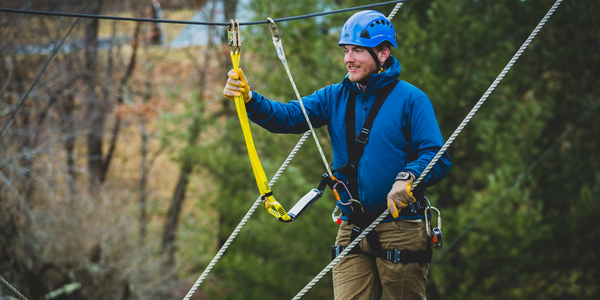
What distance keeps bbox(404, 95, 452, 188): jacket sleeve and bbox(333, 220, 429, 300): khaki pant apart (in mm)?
274

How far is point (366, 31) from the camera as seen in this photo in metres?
2.17

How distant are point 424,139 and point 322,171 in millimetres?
5117

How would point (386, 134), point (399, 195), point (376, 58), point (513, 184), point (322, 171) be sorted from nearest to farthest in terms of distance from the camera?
1. point (399, 195)
2. point (386, 134)
3. point (376, 58)
4. point (513, 184)
5. point (322, 171)

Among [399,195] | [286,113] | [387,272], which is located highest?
[286,113]

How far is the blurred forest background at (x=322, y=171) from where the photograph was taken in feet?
19.6

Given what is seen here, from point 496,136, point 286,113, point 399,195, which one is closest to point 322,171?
point 496,136

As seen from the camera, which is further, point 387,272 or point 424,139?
point 387,272

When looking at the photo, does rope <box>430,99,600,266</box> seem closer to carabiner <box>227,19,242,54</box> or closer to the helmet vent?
the helmet vent

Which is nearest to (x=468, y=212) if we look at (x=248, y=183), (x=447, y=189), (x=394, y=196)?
(x=447, y=189)

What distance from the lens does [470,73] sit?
615 centimetres

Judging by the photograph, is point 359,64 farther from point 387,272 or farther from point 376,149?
point 387,272

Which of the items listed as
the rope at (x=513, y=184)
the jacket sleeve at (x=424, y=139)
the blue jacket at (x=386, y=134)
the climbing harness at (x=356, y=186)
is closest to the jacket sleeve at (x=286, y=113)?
the blue jacket at (x=386, y=134)

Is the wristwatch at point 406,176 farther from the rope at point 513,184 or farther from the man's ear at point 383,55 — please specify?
the rope at point 513,184

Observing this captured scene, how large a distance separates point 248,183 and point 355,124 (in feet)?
21.0
